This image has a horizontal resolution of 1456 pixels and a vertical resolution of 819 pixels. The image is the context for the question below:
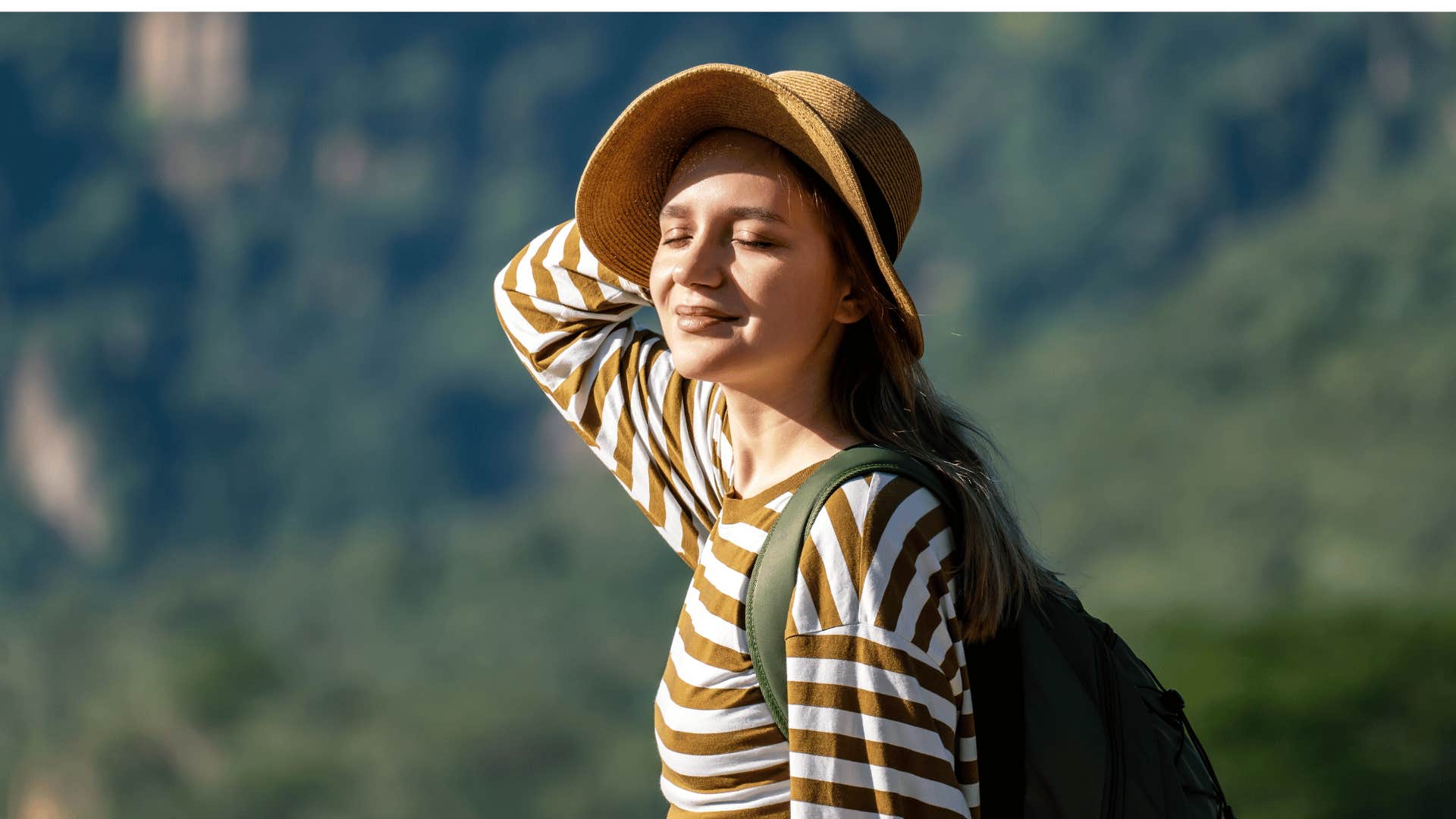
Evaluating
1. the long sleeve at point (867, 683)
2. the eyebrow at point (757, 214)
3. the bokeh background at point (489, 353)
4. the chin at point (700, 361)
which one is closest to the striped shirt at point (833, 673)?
the long sleeve at point (867, 683)

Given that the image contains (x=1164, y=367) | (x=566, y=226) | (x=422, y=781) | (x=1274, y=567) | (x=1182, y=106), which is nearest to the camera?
(x=566, y=226)

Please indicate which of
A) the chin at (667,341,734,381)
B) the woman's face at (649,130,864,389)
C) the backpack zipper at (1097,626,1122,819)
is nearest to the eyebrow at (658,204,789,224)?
the woman's face at (649,130,864,389)

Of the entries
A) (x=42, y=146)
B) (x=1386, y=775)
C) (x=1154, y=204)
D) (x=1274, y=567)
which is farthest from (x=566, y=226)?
(x=42, y=146)

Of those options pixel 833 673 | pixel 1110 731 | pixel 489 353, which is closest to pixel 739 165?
pixel 833 673

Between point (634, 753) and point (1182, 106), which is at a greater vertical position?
point (1182, 106)

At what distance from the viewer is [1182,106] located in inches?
373

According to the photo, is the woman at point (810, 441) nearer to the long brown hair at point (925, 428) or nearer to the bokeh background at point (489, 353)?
the long brown hair at point (925, 428)

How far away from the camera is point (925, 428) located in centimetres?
124

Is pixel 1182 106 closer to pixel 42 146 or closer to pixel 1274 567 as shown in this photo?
pixel 1274 567

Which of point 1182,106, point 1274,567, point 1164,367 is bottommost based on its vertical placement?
point 1274,567

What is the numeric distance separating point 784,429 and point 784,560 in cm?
20

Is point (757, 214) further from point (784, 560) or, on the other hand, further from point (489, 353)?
point (489, 353)

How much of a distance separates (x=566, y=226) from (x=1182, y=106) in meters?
8.78

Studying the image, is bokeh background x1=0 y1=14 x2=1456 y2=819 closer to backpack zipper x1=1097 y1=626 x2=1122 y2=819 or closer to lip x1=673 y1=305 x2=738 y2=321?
backpack zipper x1=1097 y1=626 x2=1122 y2=819
